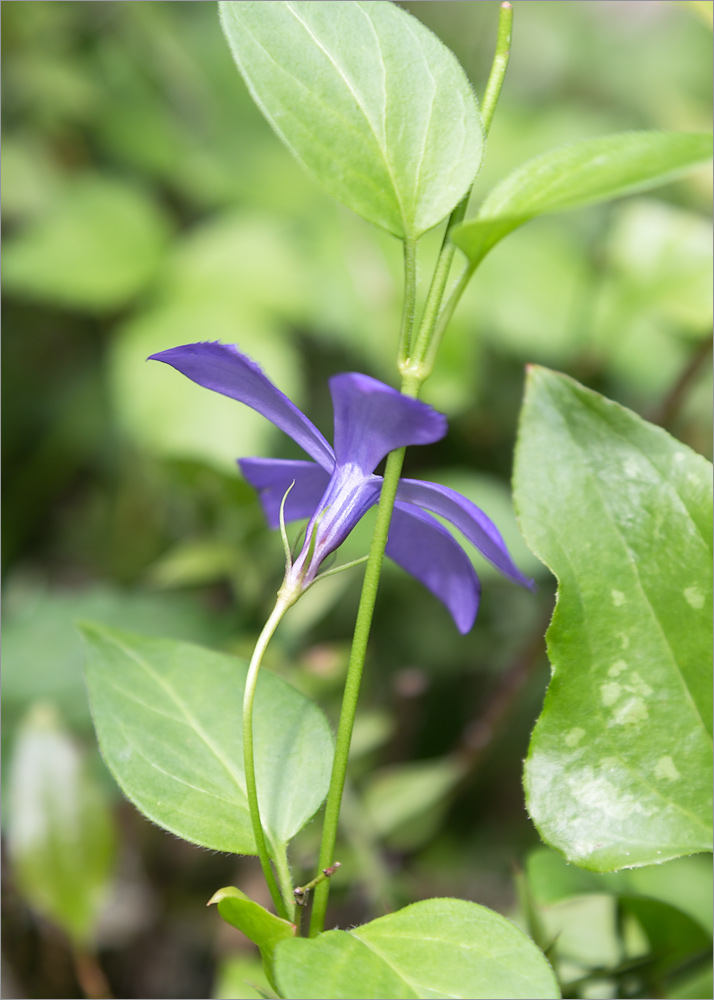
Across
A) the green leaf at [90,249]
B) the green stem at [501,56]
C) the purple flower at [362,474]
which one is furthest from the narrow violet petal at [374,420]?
the green leaf at [90,249]

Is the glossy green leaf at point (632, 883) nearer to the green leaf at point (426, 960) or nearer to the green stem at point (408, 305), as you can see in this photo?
the green leaf at point (426, 960)

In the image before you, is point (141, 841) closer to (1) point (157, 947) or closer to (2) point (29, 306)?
(1) point (157, 947)

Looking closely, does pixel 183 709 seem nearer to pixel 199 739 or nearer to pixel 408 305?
pixel 199 739

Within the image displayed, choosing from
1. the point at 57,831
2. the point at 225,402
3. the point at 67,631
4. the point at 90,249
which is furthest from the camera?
the point at 90,249

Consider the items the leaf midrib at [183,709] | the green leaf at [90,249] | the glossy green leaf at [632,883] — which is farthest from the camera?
the green leaf at [90,249]

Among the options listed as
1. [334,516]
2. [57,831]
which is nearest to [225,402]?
[57,831]

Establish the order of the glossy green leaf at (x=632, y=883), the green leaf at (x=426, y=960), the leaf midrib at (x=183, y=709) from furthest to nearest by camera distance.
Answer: the glossy green leaf at (x=632, y=883) < the leaf midrib at (x=183, y=709) < the green leaf at (x=426, y=960)

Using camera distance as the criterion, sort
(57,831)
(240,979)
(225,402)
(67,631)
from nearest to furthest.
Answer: (240,979) < (57,831) < (67,631) < (225,402)

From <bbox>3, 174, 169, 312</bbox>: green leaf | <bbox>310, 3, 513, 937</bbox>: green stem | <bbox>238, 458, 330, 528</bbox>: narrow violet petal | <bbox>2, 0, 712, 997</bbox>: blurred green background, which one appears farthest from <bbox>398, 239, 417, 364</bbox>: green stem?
<bbox>3, 174, 169, 312</bbox>: green leaf
